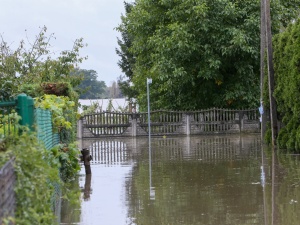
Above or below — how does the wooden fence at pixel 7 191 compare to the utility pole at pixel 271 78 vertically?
below

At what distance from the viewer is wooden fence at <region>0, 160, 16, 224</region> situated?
4855 mm

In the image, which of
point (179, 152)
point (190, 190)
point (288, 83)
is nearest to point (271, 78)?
point (288, 83)

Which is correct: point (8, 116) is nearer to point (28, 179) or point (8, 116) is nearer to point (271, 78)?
point (28, 179)

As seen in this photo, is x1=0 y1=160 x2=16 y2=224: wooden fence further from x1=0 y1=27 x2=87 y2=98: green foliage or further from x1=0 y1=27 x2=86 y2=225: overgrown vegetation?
x1=0 y1=27 x2=87 y2=98: green foliage

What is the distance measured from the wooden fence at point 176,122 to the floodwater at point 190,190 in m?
14.8

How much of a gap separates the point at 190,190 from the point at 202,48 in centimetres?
2568

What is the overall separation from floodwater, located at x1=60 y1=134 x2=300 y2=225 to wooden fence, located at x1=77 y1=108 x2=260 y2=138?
1481 cm

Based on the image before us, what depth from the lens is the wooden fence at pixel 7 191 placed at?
4855mm

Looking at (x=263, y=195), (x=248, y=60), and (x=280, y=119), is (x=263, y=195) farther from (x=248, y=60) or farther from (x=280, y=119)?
(x=248, y=60)

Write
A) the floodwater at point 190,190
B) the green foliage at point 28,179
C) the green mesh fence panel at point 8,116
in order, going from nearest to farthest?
the green foliage at point 28,179 < the green mesh fence panel at point 8,116 < the floodwater at point 190,190

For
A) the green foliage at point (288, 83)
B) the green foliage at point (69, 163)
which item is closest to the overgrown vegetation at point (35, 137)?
the green foliage at point (69, 163)

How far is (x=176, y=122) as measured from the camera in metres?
39.6

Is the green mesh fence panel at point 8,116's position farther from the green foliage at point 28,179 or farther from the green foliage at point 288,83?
the green foliage at point 288,83

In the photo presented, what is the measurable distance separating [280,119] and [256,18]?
13538 mm
